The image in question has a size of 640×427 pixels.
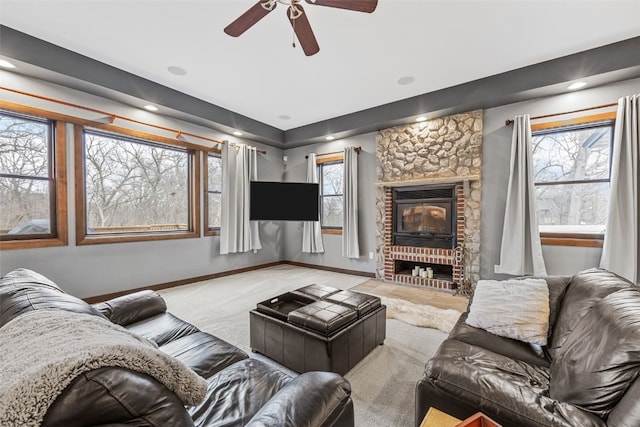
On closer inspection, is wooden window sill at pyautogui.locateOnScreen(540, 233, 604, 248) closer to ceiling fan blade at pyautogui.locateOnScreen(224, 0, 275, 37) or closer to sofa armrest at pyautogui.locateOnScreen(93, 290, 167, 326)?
ceiling fan blade at pyautogui.locateOnScreen(224, 0, 275, 37)

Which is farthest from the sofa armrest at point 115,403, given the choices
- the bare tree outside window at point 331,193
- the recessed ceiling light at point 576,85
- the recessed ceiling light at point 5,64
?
A: the bare tree outside window at point 331,193

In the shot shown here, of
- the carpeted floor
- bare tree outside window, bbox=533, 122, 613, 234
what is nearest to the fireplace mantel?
bare tree outside window, bbox=533, 122, 613, 234

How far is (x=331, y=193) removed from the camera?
217 inches

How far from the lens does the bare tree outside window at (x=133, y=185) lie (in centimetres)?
356

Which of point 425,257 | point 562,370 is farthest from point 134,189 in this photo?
point 562,370

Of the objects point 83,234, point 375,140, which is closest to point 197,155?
point 83,234

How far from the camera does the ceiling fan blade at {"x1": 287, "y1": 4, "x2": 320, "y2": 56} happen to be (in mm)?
1940

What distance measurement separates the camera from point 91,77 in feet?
9.98

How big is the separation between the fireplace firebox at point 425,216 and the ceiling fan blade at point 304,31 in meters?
2.91

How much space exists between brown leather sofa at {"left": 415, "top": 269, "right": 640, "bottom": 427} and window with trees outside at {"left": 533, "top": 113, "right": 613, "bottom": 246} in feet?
7.54

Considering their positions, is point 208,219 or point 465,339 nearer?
point 465,339

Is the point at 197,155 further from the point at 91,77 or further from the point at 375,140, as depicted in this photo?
the point at 375,140

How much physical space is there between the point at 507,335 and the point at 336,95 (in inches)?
139

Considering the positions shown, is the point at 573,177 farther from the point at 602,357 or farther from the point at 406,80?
the point at 602,357
